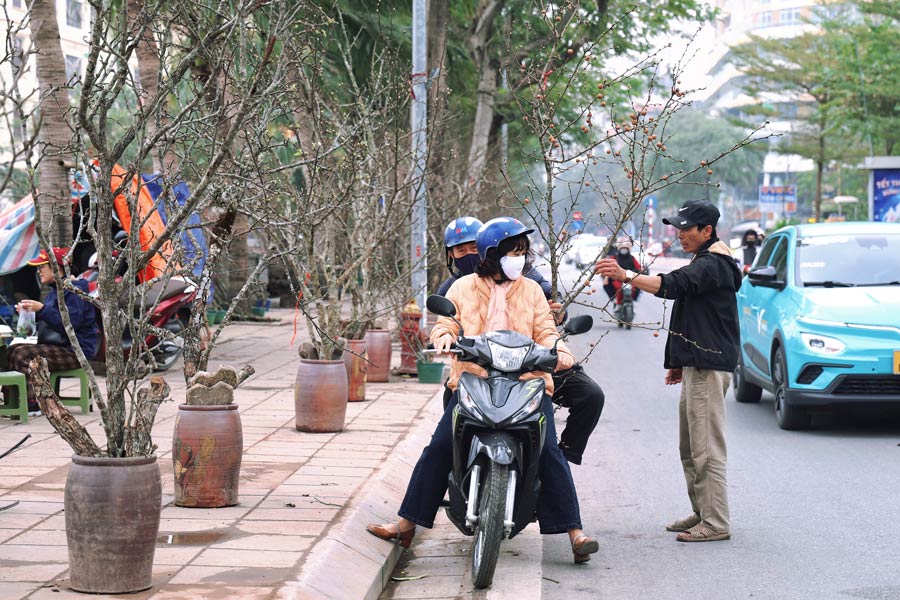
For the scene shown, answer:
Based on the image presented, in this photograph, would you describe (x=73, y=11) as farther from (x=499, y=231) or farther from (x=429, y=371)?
(x=499, y=231)

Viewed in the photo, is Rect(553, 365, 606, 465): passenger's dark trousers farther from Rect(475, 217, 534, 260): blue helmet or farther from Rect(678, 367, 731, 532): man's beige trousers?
Rect(475, 217, 534, 260): blue helmet

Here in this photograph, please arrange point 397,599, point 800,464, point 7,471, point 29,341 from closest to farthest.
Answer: point 397,599
point 7,471
point 800,464
point 29,341

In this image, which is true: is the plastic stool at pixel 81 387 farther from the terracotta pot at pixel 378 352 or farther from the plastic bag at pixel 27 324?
the terracotta pot at pixel 378 352

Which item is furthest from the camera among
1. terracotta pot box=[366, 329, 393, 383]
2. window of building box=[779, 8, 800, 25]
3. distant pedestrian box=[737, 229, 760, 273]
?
window of building box=[779, 8, 800, 25]

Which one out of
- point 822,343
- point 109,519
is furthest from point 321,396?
point 109,519

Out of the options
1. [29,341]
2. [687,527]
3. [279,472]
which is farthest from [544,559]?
[29,341]

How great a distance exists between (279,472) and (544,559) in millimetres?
2275

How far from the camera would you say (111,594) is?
207 inches

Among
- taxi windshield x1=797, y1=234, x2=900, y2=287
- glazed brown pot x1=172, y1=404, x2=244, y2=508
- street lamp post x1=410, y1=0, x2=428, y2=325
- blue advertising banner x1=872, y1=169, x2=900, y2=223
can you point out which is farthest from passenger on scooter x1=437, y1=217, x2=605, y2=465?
blue advertising banner x1=872, y1=169, x2=900, y2=223

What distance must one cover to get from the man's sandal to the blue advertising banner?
82.7 feet

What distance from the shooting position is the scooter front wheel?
5.79m

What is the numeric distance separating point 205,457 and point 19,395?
14.1 feet

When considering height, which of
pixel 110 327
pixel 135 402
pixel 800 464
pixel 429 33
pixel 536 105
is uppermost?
pixel 429 33

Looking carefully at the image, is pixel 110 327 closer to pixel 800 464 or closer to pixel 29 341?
pixel 800 464
